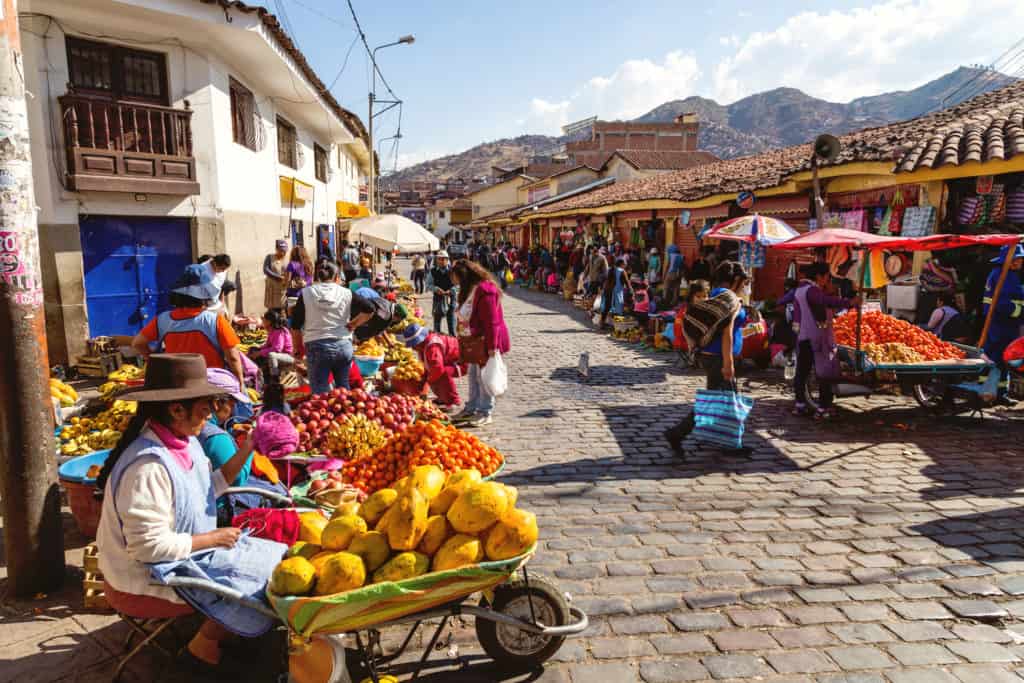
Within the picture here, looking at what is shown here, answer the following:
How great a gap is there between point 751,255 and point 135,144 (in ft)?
36.6

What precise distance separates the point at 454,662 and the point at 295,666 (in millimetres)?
888

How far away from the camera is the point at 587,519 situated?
498cm

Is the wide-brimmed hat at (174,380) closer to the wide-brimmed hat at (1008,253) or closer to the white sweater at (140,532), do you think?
the white sweater at (140,532)

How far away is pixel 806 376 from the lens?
25.5 feet

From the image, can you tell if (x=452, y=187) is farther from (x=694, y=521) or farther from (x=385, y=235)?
(x=694, y=521)

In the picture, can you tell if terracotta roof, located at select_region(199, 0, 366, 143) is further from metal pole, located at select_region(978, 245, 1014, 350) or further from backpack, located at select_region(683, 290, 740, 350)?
metal pole, located at select_region(978, 245, 1014, 350)

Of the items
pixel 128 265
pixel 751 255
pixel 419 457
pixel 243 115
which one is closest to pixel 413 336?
pixel 419 457

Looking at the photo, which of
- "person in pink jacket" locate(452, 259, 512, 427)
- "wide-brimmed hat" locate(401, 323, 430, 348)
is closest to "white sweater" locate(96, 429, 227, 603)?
"person in pink jacket" locate(452, 259, 512, 427)

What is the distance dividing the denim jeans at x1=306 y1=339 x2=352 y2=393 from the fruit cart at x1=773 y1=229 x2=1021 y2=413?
212 inches

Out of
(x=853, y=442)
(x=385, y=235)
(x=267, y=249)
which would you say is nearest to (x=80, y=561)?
(x=853, y=442)

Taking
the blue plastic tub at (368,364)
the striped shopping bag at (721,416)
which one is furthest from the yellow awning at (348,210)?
the striped shopping bag at (721,416)

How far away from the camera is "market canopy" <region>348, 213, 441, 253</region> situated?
13.7 m

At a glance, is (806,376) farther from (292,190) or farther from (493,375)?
(292,190)

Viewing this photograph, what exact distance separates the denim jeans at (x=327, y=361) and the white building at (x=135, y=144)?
5776mm
